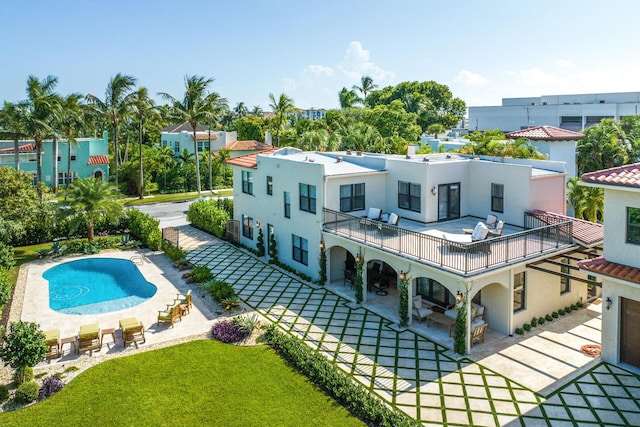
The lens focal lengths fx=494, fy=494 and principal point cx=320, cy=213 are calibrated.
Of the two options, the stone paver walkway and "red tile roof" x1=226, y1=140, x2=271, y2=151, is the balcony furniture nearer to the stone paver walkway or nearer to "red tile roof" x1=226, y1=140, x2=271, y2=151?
the stone paver walkway

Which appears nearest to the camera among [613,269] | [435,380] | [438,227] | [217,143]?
[435,380]

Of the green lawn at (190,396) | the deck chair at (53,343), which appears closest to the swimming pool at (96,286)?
the deck chair at (53,343)

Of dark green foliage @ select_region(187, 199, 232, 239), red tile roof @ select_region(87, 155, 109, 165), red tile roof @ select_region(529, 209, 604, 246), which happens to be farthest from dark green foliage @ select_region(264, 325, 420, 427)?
red tile roof @ select_region(87, 155, 109, 165)

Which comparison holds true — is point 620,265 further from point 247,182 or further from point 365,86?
point 365,86

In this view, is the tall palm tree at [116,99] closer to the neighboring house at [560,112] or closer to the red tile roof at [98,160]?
the red tile roof at [98,160]

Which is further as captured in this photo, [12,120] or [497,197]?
[12,120]

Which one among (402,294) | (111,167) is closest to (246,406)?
(402,294)

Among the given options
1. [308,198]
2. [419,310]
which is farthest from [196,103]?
[419,310]
